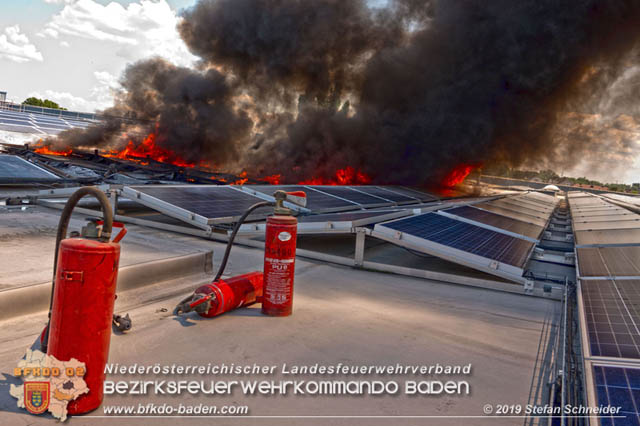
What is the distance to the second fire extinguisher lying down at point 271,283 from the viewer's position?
18.0 ft

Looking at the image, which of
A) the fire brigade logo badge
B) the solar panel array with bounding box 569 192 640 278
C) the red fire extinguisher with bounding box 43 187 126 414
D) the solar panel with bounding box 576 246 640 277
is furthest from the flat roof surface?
the solar panel array with bounding box 569 192 640 278

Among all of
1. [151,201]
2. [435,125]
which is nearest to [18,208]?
[151,201]

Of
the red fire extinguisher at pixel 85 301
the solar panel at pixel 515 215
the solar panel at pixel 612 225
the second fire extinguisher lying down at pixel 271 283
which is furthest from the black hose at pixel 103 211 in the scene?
the solar panel at pixel 515 215

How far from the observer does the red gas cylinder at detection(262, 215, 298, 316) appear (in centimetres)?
555

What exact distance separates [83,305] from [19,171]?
17.2 meters

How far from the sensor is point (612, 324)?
4.72 m

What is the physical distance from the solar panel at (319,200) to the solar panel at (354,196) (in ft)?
2.14

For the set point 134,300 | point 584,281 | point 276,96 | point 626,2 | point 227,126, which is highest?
point 626,2

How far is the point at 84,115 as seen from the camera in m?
54.6

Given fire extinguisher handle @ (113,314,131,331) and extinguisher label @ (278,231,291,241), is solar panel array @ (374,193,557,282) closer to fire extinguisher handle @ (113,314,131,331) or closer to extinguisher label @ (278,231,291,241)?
extinguisher label @ (278,231,291,241)

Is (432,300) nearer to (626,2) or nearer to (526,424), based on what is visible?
(526,424)

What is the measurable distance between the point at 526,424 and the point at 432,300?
372 centimetres

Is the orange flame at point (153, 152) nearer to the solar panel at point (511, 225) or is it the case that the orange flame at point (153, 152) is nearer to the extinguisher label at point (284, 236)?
the solar panel at point (511, 225)

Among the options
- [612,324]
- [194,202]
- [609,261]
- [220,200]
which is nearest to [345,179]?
[220,200]
